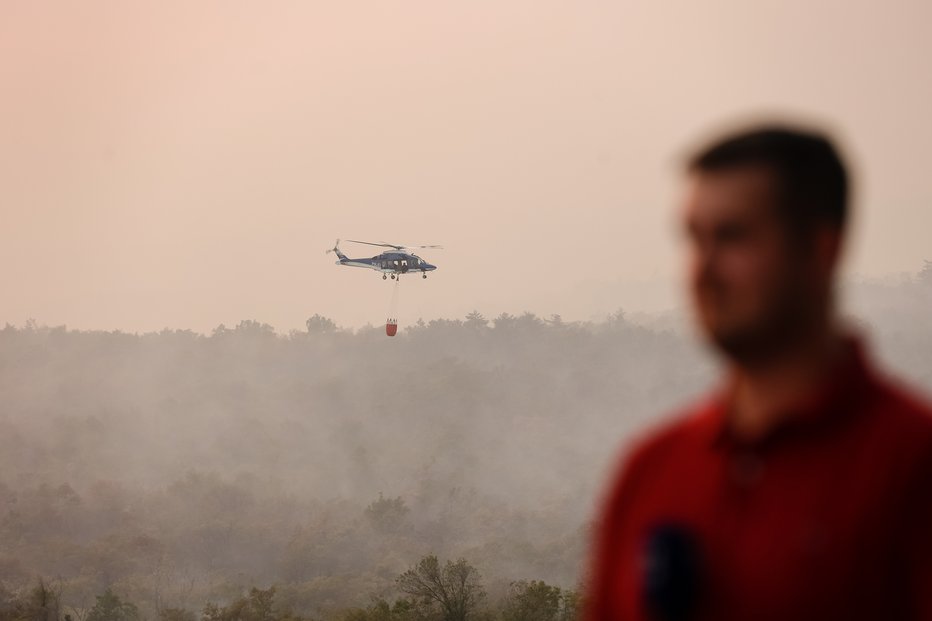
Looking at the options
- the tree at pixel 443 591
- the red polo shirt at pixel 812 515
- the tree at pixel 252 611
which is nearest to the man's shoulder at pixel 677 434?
the red polo shirt at pixel 812 515

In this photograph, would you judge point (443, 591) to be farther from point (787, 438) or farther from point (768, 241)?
point (768, 241)

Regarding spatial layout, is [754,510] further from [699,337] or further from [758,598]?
[699,337]

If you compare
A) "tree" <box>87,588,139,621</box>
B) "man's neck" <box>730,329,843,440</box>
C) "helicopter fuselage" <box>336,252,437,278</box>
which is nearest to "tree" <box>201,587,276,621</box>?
"tree" <box>87,588,139,621</box>

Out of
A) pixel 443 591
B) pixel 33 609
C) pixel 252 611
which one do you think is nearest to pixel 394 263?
pixel 443 591

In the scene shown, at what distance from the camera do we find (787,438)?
10.8 ft

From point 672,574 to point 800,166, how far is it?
984mm

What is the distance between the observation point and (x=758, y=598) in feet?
10.3

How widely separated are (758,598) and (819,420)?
426 millimetres

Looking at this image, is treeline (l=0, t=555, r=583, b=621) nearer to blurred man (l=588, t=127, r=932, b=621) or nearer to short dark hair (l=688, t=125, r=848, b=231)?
blurred man (l=588, t=127, r=932, b=621)

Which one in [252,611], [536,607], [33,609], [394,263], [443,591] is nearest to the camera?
[394,263]

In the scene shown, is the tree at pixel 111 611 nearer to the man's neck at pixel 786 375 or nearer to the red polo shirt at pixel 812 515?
the red polo shirt at pixel 812 515

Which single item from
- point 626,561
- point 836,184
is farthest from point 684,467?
point 836,184

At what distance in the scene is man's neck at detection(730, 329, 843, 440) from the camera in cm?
329

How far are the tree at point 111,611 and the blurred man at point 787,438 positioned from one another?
19292 cm
